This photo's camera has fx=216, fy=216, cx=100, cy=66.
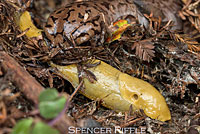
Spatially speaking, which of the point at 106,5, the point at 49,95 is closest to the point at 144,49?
the point at 106,5

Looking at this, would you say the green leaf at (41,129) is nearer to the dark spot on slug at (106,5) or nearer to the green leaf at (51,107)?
the green leaf at (51,107)

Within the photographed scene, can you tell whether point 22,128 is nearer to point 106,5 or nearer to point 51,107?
point 51,107

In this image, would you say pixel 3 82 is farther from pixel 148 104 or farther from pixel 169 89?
pixel 169 89

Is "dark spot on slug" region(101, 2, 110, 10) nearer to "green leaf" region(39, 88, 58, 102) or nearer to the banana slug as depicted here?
the banana slug

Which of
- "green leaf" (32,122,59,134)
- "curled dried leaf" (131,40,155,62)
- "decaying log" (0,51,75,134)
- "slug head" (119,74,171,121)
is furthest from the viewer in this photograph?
"curled dried leaf" (131,40,155,62)

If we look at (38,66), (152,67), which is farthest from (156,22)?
(38,66)

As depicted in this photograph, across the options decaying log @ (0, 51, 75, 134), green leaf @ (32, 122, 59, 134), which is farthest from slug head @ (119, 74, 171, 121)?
green leaf @ (32, 122, 59, 134)

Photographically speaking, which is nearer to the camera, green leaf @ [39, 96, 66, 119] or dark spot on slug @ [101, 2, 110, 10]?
green leaf @ [39, 96, 66, 119]
